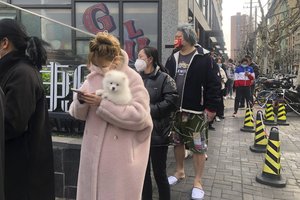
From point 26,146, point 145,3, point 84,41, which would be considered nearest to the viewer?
point 26,146

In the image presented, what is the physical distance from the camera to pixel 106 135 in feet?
8.30

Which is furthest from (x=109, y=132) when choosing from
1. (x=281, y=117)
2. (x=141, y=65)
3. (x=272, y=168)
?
(x=281, y=117)

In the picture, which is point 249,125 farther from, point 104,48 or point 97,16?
point 104,48

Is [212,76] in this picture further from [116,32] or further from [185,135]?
[116,32]

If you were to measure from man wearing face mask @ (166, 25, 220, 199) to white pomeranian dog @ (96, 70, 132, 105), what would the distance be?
1871 millimetres

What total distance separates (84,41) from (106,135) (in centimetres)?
552

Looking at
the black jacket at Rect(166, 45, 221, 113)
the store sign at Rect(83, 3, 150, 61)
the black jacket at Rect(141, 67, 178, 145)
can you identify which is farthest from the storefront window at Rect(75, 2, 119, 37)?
the black jacket at Rect(141, 67, 178, 145)

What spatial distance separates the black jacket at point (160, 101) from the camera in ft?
11.6

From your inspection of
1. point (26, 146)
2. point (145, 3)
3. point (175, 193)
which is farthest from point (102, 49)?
point (145, 3)

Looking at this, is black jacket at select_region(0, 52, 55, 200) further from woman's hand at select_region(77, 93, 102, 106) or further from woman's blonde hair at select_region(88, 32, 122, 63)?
woman's blonde hair at select_region(88, 32, 122, 63)

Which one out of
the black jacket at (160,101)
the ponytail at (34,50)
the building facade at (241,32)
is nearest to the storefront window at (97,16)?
the black jacket at (160,101)

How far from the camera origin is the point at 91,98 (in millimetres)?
2451

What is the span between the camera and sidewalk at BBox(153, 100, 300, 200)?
183 inches

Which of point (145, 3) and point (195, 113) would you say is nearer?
point (195, 113)
